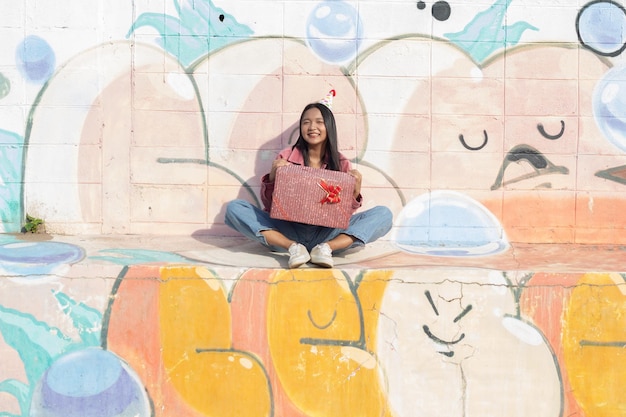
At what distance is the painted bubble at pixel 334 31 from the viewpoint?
452 cm

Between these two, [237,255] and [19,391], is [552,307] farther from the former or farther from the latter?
[19,391]

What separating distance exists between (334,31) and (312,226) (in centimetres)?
139

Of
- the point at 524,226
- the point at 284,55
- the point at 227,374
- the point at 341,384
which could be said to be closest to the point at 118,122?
the point at 284,55

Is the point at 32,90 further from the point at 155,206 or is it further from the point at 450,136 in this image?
the point at 450,136

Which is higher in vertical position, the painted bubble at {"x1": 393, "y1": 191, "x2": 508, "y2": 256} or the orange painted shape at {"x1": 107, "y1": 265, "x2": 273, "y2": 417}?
the painted bubble at {"x1": 393, "y1": 191, "x2": 508, "y2": 256}

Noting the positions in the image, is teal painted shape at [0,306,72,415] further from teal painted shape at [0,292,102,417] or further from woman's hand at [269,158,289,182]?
woman's hand at [269,158,289,182]

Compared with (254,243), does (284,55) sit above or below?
above

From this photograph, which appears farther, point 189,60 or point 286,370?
point 189,60

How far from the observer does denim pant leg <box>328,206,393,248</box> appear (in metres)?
3.93

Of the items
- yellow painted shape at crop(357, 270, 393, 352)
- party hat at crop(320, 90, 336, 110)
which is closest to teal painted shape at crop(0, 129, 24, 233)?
party hat at crop(320, 90, 336, 110)

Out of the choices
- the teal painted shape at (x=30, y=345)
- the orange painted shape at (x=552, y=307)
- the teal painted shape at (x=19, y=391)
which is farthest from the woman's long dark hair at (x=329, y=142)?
the teal painted shape at (x=19, y=391)

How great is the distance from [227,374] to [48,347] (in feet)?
3.09

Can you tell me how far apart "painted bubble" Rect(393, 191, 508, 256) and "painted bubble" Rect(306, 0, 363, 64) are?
111 centimetres

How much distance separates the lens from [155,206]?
15.0 feet
